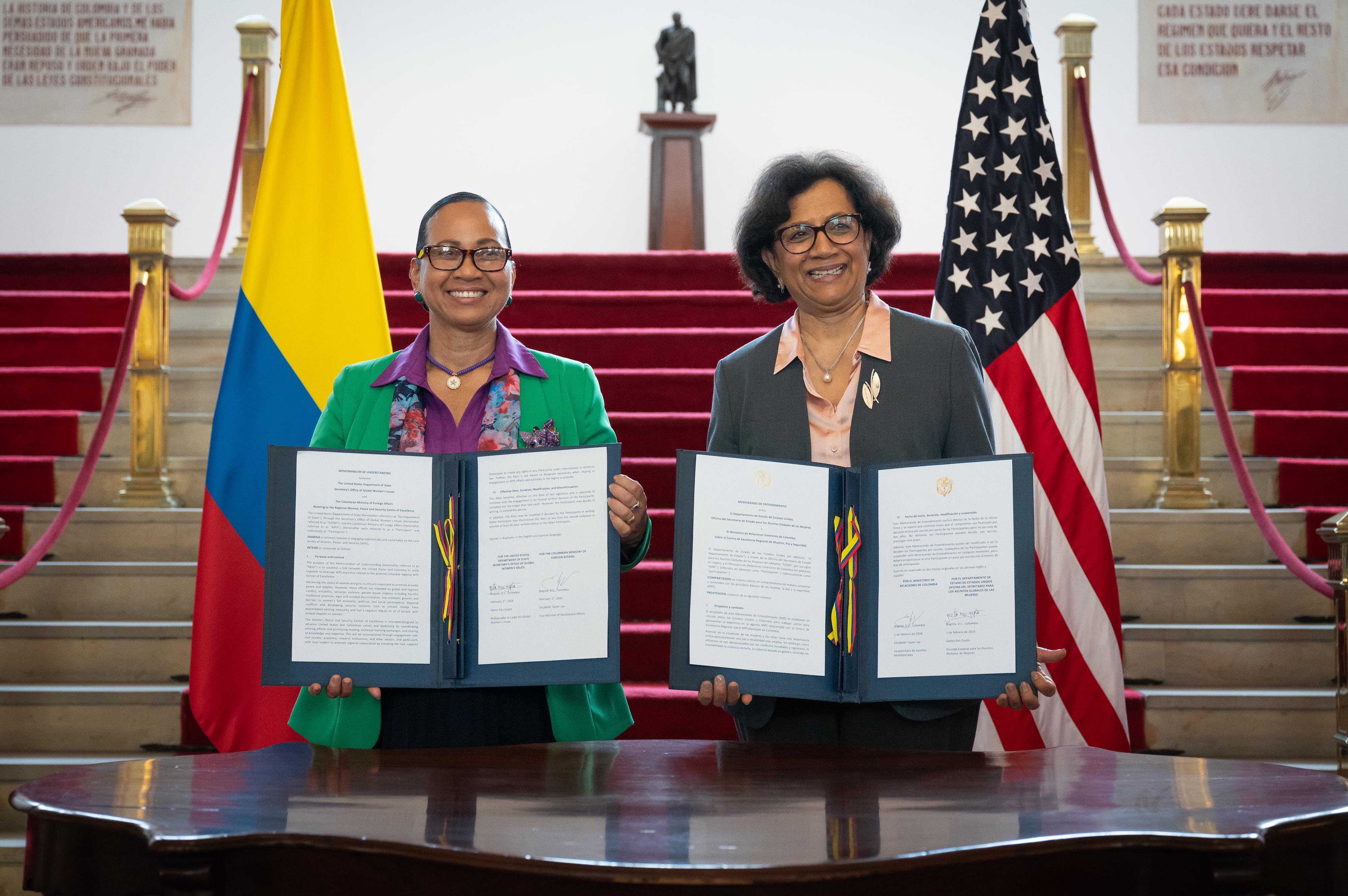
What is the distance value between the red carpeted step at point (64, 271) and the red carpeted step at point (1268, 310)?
212 inches

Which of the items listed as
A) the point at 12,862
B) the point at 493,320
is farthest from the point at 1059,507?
the point at 12,862

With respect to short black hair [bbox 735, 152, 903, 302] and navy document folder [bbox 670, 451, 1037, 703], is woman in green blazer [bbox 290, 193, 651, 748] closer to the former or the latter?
navy document folder [bbox 670, 451, 1037, 703]

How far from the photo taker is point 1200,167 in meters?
7.85

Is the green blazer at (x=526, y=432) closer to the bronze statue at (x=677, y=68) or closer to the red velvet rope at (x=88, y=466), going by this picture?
the red velvet rope at (x=88, y=466)

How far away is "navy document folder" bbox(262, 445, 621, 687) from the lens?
1541mm

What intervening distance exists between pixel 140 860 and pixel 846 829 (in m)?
0.72

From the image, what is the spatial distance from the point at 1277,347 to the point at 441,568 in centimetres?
449

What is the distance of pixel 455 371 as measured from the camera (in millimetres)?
1836

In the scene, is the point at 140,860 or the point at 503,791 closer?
the point at 140,860

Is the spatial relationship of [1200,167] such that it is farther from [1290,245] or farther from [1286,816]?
[1286,816]

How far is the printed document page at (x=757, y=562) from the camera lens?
60.0 inches

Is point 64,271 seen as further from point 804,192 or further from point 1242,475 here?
point 1242,475

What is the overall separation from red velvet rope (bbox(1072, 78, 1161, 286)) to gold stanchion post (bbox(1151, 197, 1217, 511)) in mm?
216

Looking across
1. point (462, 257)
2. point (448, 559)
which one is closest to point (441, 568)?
point (448, 559)
